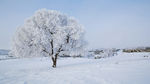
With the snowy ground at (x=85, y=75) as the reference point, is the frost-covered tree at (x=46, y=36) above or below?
above

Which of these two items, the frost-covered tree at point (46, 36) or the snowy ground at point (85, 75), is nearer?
the snowy ground at point (85, 75)

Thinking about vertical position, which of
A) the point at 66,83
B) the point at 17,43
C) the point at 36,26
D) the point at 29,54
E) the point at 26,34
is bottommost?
the point at 66,83

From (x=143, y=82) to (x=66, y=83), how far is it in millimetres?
3828

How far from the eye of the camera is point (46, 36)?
14.4 metres

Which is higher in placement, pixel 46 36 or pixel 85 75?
pixel 46 36

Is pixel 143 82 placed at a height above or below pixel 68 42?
below

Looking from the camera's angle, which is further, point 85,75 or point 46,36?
point 46,36

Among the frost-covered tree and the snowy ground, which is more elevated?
the frost-covered tree

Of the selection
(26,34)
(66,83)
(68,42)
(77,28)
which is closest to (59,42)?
(68,42)

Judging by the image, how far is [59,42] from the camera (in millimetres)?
14250

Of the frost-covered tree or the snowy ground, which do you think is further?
the frost-covered tree

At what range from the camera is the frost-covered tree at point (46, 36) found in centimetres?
1434

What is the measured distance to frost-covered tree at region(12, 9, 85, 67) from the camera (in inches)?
565

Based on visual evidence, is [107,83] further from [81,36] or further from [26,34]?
[26,34]
